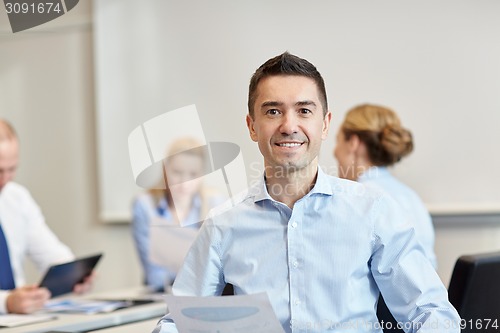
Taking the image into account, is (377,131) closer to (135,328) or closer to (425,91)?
(425,91)

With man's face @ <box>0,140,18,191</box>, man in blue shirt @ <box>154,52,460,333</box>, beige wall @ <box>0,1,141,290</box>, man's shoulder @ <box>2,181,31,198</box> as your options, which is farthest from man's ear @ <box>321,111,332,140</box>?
beige wall @ <box>0,1,141,290</box>

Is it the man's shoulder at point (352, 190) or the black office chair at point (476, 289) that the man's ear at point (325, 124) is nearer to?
the man's shoulder at point (352, 190)

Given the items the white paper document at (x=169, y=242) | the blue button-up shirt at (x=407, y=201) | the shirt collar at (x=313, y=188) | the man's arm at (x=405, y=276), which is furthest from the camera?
the white paper document at (x=169, y=242)

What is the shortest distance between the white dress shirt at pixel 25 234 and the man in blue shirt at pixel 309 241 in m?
1.85

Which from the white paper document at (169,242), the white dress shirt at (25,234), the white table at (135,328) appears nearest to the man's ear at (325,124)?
the white table at (135,328)

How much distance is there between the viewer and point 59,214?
532 cm

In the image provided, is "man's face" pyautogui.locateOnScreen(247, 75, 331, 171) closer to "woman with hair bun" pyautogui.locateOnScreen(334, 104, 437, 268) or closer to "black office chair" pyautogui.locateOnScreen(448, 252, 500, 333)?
"black office chair" pyautogui.locateOnScreen(448, 252, 500, 333)

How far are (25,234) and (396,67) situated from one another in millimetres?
1849

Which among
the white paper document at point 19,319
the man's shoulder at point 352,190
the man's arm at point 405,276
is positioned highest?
the man's shoulder at point 352,190

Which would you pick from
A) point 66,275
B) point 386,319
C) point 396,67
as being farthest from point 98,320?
point 396,67

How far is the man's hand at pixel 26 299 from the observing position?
9.24ft

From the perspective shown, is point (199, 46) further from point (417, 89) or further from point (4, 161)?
point (4, 161)

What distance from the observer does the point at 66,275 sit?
3023 mm

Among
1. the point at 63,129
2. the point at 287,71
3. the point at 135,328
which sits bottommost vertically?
the point at 135,328
